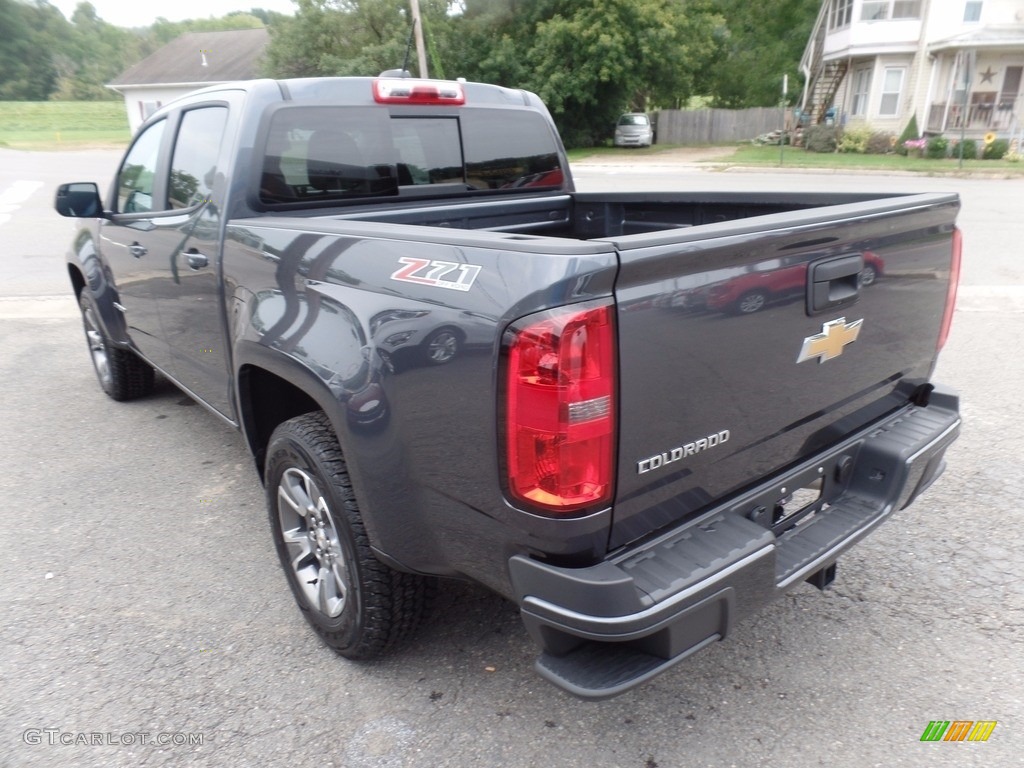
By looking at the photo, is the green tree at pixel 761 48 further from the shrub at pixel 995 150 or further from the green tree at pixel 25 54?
the green tree at pixel 25 54

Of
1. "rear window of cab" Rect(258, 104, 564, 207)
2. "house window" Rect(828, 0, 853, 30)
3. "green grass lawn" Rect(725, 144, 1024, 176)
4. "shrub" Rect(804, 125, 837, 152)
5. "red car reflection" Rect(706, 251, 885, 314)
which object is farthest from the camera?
"house window" Rect(828, 0, 853, 30)

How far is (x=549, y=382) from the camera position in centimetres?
171

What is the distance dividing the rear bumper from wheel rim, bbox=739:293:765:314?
0.57 meters

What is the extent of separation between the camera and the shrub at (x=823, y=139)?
26219mm

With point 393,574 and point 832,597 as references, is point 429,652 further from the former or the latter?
point 832,597

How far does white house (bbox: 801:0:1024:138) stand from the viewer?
2550 centimetres

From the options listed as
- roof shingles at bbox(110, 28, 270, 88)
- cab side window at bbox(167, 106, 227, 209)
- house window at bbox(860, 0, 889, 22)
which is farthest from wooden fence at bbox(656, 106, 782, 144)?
cab side window at bbox(167, 106, 227, 209)

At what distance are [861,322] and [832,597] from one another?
1.16 meters

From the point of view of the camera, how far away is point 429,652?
2678 mm

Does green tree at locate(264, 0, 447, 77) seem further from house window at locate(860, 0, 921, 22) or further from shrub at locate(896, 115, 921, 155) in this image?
shrub at locate(896, 115, 921, 155)

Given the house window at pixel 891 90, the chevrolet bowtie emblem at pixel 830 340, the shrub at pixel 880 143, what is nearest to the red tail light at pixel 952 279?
the chevrolet bowtie emblem at pixel 830 340

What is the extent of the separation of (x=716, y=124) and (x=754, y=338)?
34.6 meters

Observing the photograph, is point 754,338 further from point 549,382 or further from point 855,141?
point 855,141

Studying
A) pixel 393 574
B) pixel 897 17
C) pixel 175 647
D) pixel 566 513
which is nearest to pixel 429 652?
pixel 393 574
